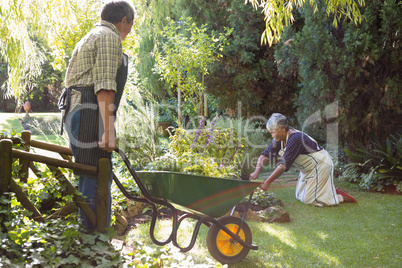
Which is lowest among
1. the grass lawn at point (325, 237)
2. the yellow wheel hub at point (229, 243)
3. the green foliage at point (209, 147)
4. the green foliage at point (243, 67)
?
the grass lawn at point (325, 237)

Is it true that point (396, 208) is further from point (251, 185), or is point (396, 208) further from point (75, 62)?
point (75, 62)

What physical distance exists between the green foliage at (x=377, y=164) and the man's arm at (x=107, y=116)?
177 inches

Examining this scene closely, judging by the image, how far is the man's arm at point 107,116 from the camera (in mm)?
2150

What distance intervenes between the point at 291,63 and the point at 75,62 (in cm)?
511

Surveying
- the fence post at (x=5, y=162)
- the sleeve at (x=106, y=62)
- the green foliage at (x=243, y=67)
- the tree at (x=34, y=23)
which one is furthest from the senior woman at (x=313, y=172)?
the green foliage at (x=243, y=67)

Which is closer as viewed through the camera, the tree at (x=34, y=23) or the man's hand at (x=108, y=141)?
the man's hand at (x=108, y=141)

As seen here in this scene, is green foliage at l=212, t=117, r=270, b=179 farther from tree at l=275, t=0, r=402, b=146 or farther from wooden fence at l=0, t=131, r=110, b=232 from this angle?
wooden fence at l=0, t=131, r=110, b=232

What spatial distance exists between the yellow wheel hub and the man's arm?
1259 millimetres

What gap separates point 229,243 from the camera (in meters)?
3.10

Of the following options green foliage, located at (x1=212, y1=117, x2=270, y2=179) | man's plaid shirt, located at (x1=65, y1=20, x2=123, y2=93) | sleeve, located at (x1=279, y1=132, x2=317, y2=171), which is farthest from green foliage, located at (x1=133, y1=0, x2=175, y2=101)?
man's plaid shirt, located at (x1=65, y1=20, x2=123, y2=93)

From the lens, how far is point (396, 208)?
482 centimetres

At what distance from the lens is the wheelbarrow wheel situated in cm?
301

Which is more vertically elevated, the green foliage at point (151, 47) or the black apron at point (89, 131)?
the green foliage at point (151, 47)

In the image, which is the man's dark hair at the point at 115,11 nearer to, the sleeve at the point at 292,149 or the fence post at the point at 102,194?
the fence post at the point at 102,194
